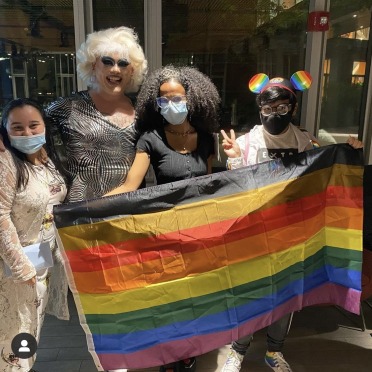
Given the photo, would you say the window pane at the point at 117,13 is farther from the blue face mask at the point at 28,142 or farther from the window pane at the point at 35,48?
the blue face mask at the point at 28,142

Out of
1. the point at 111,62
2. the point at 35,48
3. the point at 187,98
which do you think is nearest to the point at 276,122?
the point at 187,98

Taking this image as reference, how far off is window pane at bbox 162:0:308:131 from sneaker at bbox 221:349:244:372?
1.81m

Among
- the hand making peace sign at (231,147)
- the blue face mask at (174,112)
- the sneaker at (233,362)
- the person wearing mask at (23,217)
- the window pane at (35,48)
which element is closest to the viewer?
the person wearing mask at (23,217)

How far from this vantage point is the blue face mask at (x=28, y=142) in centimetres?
190

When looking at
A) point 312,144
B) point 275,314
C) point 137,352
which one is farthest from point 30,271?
point 312,144

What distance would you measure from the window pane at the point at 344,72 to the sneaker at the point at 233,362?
1971mm

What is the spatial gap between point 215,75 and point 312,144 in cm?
132

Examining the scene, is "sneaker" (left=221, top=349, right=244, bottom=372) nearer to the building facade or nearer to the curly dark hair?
the curly dark hair

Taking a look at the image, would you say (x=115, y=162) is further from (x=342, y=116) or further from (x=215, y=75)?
(x=342, y=116)

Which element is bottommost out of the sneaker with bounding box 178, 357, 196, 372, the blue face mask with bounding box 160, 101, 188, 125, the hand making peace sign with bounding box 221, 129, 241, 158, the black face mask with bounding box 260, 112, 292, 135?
the sneaker with bounding box 178, 357, 196, 372

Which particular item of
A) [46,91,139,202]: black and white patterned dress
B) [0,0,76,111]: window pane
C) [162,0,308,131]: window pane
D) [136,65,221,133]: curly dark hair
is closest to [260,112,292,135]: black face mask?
[136,65,221,133]: curly dark hair

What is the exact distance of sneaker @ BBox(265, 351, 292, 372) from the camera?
2.37m

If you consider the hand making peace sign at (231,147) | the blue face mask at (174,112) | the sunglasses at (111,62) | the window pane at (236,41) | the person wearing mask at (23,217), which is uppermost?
the window pane at (236,41)

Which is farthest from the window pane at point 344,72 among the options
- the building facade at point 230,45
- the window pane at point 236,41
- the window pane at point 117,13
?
the window pane at point 117,13
